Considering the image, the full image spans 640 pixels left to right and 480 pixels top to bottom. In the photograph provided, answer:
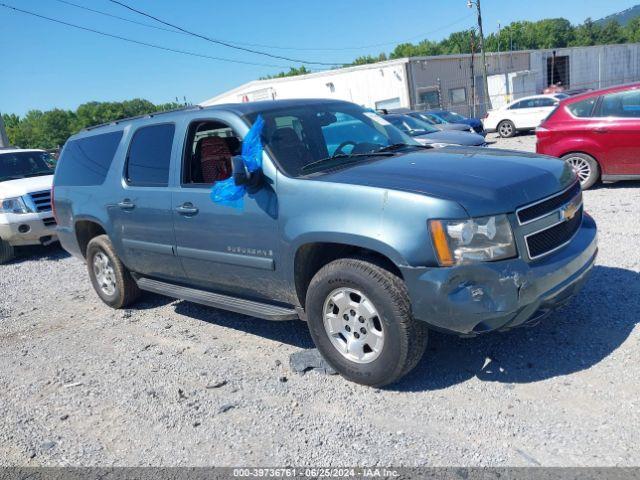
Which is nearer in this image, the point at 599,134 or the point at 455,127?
the point at 599,134

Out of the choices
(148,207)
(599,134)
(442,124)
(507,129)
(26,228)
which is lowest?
(507,129)

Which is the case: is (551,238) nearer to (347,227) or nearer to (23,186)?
(347,227)

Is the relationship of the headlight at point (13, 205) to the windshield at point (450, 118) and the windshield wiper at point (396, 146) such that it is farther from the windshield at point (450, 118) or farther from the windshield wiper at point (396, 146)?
the windshield at point (450, 118)

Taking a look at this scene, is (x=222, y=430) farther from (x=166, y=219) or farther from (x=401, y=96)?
(x=401, y=96)

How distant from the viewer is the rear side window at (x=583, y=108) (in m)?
8.54

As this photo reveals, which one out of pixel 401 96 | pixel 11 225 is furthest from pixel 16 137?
pixel 11 225

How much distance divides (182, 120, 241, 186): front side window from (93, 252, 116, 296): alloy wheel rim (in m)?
1.82

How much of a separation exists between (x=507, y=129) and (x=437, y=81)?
14060 mm

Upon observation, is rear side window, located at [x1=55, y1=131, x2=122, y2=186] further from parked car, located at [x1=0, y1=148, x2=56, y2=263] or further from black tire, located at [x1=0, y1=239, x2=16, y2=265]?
black tire, located at [x1=0, y1=239, x2=16, y2=265]

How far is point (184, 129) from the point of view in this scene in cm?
461

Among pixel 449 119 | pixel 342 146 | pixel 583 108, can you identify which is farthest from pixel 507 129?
pixel 342 146

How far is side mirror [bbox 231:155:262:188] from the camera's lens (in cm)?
377

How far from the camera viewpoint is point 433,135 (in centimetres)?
1346

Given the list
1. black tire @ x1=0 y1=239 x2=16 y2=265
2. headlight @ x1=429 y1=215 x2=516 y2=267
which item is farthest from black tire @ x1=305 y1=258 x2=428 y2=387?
black tire @ x1=0 y1=239 x2=16 y2=265
